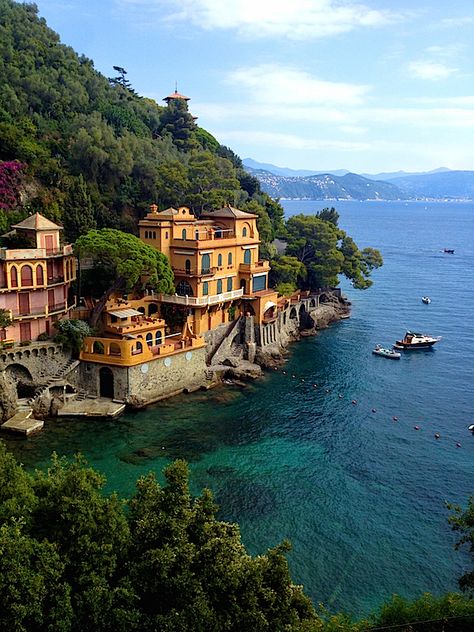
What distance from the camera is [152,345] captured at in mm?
40688

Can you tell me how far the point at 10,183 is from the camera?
49.4 m

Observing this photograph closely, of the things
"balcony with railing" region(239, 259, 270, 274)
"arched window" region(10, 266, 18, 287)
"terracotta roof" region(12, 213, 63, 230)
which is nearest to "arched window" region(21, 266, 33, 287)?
"arched window" region(10, 266, 18, 287)

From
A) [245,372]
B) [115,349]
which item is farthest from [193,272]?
[115,349]

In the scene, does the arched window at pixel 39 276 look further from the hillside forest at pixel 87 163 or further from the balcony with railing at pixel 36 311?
the hillside forest at pixel 87 163

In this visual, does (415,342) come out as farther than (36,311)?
Yes

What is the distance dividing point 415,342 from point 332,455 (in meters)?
24.7

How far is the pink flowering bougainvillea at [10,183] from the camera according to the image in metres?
48.2

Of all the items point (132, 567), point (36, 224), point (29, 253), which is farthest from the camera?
point (36, 224)

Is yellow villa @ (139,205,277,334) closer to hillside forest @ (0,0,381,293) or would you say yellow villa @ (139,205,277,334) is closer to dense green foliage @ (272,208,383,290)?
hillside forest @ (0,0,381,293)

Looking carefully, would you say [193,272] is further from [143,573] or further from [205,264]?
[143,573]

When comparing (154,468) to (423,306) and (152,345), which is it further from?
(423,306)

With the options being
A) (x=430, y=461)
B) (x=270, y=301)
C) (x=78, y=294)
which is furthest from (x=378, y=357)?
(x=78, y=294)

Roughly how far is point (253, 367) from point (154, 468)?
54.5ft

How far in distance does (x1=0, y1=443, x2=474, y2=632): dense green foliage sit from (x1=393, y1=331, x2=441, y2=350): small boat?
38.7 m
